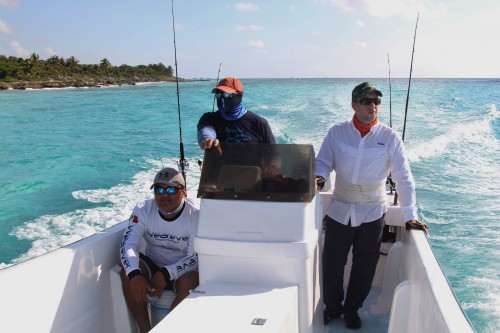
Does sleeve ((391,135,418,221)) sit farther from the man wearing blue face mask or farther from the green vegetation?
the green vegetation

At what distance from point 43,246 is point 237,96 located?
182 inches

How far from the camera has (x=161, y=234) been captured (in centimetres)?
265

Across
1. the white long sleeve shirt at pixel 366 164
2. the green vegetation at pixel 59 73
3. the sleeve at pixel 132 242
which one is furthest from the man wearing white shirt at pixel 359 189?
the green vegetation at pixel 59 73

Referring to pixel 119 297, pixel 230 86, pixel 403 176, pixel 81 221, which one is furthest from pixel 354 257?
pixel 81 221

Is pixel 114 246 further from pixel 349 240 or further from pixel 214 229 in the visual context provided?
pixel 349 240

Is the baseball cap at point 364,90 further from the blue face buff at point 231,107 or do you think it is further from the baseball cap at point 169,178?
the baseball cap at point 169,178

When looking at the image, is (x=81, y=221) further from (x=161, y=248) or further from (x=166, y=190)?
(x=166, y=190)

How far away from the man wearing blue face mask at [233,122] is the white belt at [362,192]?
549 mm

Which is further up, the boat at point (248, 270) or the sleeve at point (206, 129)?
the sleeve at point (206, 129)

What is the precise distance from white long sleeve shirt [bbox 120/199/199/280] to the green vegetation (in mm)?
52786

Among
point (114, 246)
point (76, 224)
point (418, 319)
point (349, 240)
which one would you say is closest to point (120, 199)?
point (76, 224)

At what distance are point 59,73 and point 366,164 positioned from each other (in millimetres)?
70261

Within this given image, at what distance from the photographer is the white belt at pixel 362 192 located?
258cm

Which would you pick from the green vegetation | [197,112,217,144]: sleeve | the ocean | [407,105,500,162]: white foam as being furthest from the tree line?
[197,112,217,144]: sleeve
